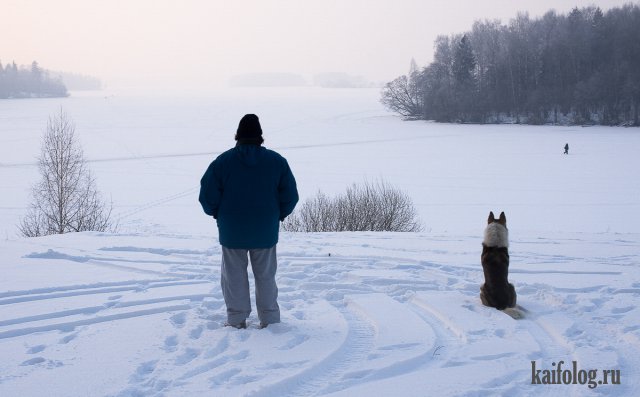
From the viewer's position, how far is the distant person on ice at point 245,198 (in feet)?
17.0

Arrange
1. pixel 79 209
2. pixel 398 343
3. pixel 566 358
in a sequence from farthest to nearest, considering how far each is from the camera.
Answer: pixel 79 209 → pixel 398 343 → pixel 566 358

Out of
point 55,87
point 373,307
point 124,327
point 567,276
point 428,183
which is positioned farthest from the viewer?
point 55,87

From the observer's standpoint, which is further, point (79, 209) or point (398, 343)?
point (79, 209)

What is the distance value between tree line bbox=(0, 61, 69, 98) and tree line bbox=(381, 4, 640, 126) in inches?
4052

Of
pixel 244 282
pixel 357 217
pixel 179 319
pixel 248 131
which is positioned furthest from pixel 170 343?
pixel 357 217

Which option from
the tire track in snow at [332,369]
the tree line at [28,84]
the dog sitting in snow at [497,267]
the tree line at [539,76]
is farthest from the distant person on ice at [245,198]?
the tree line at [28,84]

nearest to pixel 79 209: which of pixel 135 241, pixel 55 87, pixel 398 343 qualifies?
pixel 135 241

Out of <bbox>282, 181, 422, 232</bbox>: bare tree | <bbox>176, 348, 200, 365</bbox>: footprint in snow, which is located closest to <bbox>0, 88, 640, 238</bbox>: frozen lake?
<bbox>282, 181, 422, 232</bbox>: bare tree

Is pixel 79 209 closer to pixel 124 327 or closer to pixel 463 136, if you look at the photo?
pixel 124 327

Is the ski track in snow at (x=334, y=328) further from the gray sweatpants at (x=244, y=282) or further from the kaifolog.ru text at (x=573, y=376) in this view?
the gray sweatpants at (x=244, y=282)

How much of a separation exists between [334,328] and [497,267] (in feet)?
6.05

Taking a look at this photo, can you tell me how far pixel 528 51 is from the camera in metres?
88.8

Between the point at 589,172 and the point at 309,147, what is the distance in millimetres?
23067

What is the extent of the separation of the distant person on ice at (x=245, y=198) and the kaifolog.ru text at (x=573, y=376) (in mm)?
2535
